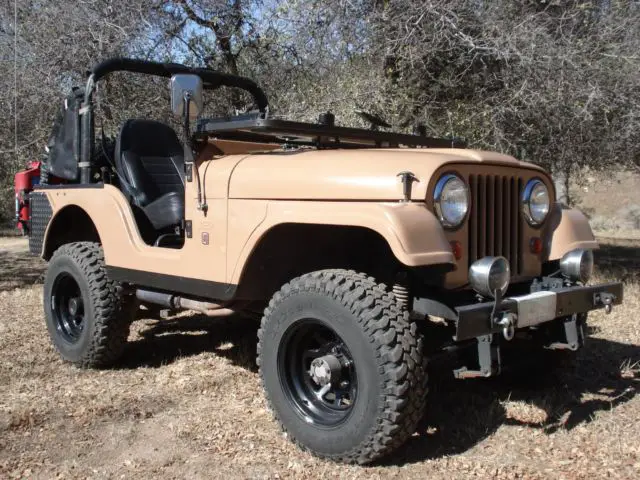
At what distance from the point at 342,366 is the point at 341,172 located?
936 millimetres

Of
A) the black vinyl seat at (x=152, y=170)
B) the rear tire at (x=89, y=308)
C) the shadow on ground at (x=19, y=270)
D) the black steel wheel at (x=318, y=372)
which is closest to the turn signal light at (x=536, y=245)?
the black steel wheel at (x=318, y=372)

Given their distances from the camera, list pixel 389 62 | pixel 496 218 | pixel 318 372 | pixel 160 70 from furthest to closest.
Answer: pixel 389 62, pixel 160 70, pixel 496 218, pixel 318 372

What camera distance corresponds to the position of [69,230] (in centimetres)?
536

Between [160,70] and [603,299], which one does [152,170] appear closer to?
[160,70]

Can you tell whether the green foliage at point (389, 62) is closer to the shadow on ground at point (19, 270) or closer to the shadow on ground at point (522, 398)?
the shadow on ground at point (19, 270)

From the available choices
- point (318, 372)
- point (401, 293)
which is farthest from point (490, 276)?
point (318, 372)

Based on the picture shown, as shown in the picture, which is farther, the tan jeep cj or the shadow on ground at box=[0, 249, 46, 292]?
the shadow on ground at box=[0, 249, 46, 292]

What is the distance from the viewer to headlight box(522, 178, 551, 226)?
12.3 ft

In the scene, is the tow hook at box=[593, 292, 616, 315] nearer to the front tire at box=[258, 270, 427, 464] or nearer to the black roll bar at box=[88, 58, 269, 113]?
the front tire at box=[258, 270, 427, 464]

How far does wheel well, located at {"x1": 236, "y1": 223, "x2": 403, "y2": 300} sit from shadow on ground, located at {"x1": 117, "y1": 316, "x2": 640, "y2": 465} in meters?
0.88

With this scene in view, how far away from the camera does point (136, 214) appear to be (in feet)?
15.7

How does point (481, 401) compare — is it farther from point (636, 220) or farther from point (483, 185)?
point (636, 220)

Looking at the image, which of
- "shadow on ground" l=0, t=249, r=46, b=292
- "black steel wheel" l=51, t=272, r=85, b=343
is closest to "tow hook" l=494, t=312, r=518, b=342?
"black steel wheel" l=51, t=272, r=85, b=343

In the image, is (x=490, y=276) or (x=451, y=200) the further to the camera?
(x=451, y=200)
